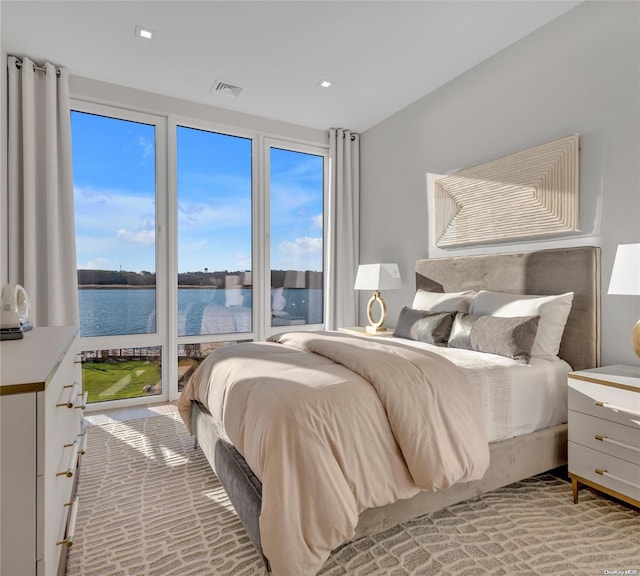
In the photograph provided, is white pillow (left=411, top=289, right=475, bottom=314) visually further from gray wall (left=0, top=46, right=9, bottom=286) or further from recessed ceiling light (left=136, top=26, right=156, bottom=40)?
gray wall (left=0, top=46, right=9, bottom=286)

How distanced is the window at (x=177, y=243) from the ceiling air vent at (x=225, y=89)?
0.42m

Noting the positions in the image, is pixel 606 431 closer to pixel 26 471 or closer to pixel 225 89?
pixel 26 471

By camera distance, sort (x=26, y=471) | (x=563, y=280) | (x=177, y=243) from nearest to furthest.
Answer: (x=26, y=471)
(x=563, y=280)
(x=177, y=243)

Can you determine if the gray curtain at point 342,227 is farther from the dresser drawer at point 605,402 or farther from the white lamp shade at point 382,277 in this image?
the dresser drawer at point 605,402

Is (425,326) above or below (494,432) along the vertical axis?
above

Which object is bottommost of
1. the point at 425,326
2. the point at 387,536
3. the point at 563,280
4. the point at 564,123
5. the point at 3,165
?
the point at 387,536

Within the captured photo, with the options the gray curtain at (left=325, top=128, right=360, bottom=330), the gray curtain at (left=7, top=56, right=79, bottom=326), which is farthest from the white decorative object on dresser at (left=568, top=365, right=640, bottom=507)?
the gray curtain at (left=7, top=56, right=79, bottom=326)

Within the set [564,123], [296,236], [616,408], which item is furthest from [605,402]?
[296,236]

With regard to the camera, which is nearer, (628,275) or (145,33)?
(628,275)

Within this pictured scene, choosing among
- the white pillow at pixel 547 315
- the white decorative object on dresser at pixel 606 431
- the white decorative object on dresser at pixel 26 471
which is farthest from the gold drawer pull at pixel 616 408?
the white decorative object on dresser at pixel 26 471

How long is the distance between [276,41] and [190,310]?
2428 mm

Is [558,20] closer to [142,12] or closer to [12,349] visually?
[142,12]

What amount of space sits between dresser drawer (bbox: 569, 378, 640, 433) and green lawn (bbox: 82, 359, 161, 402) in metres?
3.32

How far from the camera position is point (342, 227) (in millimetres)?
4539
